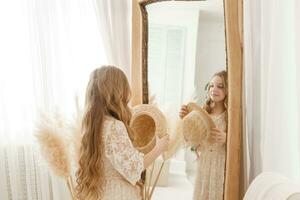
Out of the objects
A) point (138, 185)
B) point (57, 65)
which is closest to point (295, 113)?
point (138, 185)

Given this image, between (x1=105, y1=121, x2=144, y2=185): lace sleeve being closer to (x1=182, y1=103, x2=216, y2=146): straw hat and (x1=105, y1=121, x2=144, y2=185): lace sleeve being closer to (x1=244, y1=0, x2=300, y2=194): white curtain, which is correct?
(x1=182, y1=103, x2=216, y2=146): straw hat

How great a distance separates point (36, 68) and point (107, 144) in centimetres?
96

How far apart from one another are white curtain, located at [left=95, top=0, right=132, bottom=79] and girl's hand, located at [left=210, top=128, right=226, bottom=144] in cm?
77

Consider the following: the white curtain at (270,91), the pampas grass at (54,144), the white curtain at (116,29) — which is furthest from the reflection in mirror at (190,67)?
the pampas grass at (54,144)

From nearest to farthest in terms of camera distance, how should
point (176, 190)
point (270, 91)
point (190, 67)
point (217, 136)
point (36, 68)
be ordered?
point (270, 91), point (217, 136), point (190, 67), point (176, 190), point (36, 68)

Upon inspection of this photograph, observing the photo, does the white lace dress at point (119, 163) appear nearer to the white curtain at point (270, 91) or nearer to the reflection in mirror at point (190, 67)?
the reflection in mirror at point (190, 67)

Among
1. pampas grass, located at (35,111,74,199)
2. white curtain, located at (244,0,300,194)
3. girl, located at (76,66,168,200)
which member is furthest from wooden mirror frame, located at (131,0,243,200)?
pampas grass, located at (35,111,74,199)

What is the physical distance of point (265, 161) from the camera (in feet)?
4.87

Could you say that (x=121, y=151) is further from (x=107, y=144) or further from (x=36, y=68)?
(x=36, y=68)

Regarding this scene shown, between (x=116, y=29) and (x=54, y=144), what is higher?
(x=116, y=29)

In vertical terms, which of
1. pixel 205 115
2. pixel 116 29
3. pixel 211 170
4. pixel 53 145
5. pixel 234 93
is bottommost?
pixel 211 170

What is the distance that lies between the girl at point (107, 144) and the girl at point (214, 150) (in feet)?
0.99

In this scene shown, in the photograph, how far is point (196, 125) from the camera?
167cm

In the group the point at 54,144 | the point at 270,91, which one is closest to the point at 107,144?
the point at 54,144
